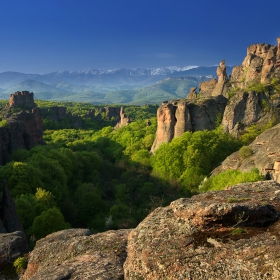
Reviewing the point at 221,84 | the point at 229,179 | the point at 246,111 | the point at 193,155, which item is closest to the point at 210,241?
the point at 229,179

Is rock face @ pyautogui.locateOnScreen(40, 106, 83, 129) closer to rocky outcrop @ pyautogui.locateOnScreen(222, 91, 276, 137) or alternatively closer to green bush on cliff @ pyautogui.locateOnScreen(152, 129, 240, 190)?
green bush on cliff @ pyautogui.locateOnScreen(152, 129, 240, 190)

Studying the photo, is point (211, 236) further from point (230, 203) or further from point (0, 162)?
point (0, 162)

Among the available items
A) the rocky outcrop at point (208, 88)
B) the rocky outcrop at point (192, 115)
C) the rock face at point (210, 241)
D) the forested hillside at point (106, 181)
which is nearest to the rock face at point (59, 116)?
the rocky outcrop at point (208, 88)

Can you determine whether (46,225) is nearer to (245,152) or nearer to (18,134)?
(245,152)

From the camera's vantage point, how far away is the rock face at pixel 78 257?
488 inches

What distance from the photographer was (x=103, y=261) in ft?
43.6

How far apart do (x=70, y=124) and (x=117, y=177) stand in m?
A: 91.9

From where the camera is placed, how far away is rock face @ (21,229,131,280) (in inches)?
488

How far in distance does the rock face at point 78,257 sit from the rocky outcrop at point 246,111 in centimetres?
4907

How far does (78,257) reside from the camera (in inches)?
555

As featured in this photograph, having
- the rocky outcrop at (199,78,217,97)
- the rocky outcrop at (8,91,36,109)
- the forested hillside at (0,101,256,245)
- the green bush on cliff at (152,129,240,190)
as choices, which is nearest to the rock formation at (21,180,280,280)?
the forested hillside at (0,101,256,245)

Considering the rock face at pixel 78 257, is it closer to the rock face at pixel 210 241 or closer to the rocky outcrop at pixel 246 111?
the rock face at pixel 210 241

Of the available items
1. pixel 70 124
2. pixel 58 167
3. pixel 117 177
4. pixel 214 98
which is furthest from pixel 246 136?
pixel 70 124

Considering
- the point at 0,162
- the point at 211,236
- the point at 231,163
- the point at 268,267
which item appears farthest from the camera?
the point at 0,162
